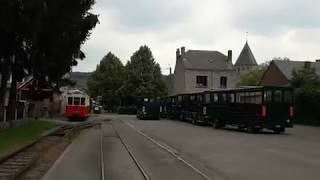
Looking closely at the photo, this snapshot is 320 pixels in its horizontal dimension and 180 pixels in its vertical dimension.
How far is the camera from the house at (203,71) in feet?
346

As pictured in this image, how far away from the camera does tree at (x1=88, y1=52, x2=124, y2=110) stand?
115250 millimetres

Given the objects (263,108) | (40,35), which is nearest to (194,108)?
(263,108)

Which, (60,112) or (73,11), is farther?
(60,112)

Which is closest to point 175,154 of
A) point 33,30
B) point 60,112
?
point 33,30

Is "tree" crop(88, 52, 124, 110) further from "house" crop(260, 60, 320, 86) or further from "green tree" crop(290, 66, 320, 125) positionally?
"green tree" crop(290, 66, 320, 125)

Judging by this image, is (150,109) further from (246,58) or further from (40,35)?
(246,58)

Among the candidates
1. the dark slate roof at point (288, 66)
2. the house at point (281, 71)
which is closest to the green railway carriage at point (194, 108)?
the house at point (281, 71)

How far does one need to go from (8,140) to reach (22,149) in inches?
156

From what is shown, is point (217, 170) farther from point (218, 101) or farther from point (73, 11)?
point (218, 101)

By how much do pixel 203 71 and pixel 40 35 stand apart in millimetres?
72874

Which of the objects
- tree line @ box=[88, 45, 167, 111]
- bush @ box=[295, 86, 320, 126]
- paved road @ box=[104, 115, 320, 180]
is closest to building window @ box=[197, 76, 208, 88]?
tree line @ box=[88, 45, 167, 111]

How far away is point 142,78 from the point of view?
344 feet

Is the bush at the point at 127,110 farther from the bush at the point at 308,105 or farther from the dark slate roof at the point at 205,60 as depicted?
the bush at the point at 308,105

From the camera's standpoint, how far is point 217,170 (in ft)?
60.8
